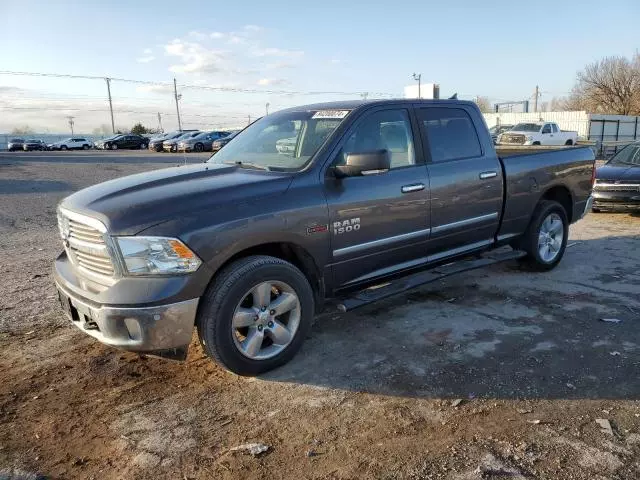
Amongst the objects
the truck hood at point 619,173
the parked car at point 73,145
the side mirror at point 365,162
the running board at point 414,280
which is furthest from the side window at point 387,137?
the parked car at point 73,145

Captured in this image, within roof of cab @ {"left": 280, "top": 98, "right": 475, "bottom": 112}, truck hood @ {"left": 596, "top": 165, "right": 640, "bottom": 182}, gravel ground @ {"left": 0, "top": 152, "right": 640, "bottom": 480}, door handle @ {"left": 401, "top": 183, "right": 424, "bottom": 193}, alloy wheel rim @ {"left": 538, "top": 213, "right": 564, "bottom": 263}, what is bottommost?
gravel ground @ {"left": 0, "top": 152, "right": 640, "bottom": 480}

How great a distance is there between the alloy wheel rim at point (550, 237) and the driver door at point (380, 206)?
7.13 ft

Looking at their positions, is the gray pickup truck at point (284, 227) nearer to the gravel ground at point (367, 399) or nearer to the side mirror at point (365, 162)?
the side mirror at point (365, 162)

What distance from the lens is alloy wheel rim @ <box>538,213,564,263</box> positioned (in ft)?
20.4

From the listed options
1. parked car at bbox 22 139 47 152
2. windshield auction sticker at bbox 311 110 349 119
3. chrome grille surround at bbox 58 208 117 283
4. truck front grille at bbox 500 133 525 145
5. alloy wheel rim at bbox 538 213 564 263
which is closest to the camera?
chrome grille surround at bbox 58 208 117 283

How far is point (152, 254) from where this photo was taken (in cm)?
323

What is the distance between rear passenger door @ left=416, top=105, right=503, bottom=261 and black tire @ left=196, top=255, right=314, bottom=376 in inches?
69.6

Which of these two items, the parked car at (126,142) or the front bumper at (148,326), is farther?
the parked car at (126,142)

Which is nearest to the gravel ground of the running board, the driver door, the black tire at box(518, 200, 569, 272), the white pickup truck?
the running board

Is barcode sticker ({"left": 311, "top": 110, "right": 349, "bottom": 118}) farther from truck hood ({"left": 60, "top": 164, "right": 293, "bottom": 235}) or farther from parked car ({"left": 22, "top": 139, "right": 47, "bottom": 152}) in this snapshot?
parked car ({"left": 22, "top": 139, "right": 47, "bottom": 152})

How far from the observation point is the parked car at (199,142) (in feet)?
126

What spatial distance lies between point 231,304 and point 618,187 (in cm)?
918

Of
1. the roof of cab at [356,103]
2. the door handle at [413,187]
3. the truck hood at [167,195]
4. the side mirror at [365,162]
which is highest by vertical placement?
the roof of cab at [356,103]

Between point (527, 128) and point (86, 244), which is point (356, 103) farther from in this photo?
point (527, 128)
